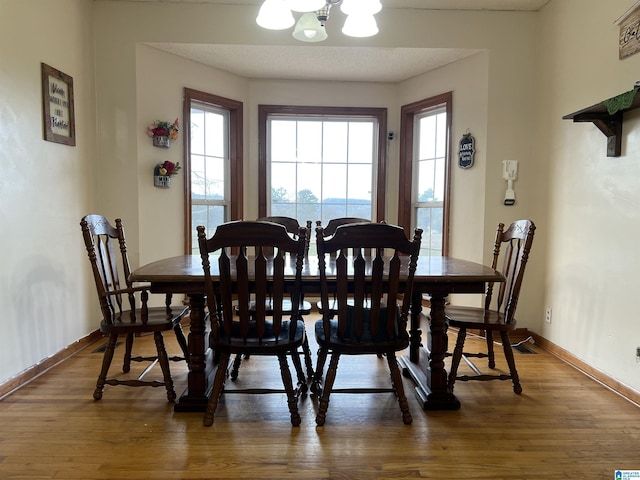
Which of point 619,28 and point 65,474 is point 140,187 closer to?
point 65,474

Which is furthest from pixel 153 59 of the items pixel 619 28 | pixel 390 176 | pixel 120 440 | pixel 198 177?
pixel 619 28

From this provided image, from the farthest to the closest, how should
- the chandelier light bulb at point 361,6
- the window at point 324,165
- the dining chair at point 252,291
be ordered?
the window at point 324,165 < the chandelier light bulb at point 361,6 < the dining chair at point 252,291

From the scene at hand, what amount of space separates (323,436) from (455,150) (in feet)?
8.89

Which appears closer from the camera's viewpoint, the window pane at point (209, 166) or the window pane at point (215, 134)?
the window pane at point (209, 166)

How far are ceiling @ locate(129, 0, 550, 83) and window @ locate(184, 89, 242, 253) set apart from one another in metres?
0.36

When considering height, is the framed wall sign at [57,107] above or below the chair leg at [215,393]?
above

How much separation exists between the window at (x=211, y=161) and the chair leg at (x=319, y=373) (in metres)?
1.97

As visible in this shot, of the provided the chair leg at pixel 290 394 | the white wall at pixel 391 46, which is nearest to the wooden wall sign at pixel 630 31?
the white wall at pixel 391 46

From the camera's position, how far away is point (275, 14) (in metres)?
2.09

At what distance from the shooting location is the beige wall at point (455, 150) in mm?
2439

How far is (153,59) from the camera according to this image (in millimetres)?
3422

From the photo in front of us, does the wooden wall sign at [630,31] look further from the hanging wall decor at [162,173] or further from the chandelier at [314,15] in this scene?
the hanging wall decor at [162,173]

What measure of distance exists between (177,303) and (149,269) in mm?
1742

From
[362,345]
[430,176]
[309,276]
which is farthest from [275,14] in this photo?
[430,176]
